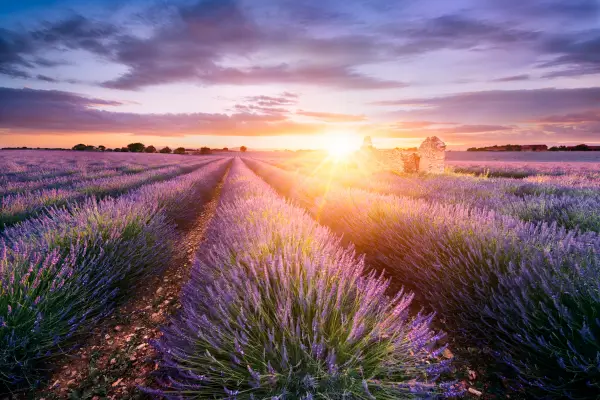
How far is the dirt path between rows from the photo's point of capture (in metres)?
1.96

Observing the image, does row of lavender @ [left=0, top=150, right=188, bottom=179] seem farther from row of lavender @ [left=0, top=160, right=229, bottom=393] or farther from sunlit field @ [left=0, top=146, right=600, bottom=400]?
sunlit field @ [left=0, top=146, right=600, bottom=400]

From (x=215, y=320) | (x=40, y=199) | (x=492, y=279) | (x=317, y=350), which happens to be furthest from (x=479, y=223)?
(x=40, y=199)

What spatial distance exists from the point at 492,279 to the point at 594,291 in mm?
712

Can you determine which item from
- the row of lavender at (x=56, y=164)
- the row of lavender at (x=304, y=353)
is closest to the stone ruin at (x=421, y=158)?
the row of lavender at (x=304, y=353)

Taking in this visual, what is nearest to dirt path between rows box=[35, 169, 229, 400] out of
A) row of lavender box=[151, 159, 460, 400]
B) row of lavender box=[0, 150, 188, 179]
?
row of lavender box=[151, 159, 460, 400]

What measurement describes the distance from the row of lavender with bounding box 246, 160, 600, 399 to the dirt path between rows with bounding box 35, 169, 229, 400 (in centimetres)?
251

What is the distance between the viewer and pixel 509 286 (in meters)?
2.17

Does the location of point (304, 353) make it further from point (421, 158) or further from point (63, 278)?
point (421, 158)

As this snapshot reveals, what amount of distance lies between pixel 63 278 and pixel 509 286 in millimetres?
3771

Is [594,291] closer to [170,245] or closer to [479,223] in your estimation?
[479,223]

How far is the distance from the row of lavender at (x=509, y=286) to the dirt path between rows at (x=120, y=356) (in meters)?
2.51

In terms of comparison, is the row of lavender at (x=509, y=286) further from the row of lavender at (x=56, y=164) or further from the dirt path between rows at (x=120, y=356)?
the row of lavender at (x=56, y=164)

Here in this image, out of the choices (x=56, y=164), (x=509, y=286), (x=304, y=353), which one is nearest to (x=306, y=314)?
(x=304, y=353)

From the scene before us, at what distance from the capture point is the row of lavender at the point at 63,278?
1975 millimetres
